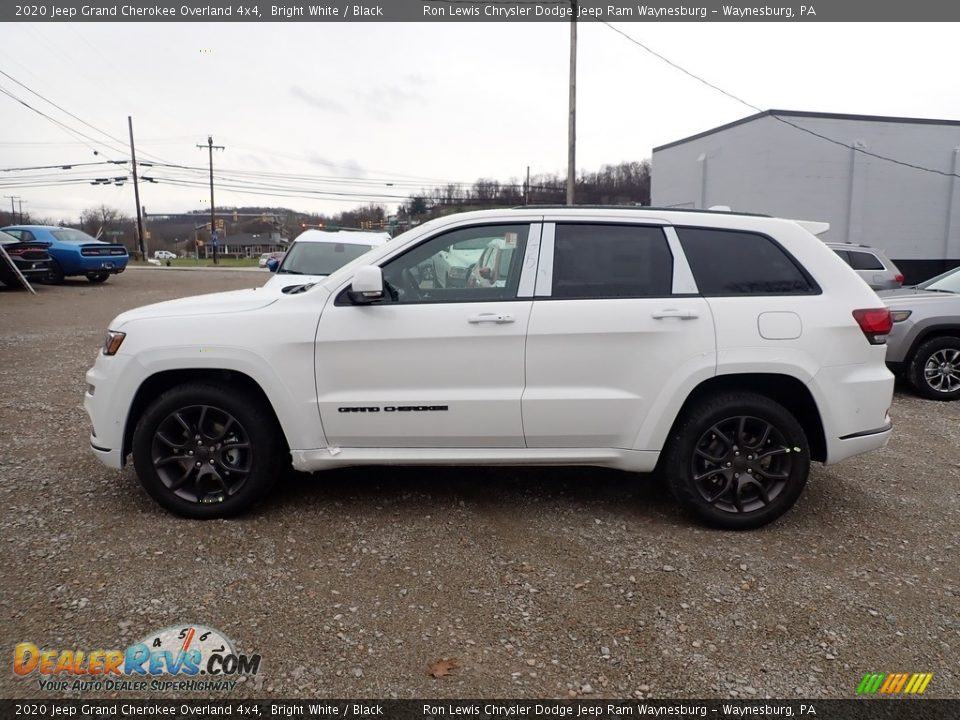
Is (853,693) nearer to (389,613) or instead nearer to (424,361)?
(389,613)

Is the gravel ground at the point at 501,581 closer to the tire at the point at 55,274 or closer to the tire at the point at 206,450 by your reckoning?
the tire at the point at 206,450

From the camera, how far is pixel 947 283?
7613mm

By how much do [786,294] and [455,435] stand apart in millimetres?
2007

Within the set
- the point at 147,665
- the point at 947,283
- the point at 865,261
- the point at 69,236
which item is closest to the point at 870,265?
the point at 865,261

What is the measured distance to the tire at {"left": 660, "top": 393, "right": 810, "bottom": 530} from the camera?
3.53 m

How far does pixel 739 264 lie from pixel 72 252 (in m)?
20.4

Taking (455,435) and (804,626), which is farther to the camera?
(455,435)

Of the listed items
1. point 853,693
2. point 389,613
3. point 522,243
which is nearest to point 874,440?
point 853,693

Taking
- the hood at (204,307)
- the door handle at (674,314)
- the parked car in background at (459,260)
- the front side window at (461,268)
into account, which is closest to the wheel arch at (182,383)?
the hood at (204,307)

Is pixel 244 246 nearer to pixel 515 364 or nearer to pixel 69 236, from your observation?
pixel 69 236

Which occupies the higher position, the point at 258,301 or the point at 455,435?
the point at 258,301

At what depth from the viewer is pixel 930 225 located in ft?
81.7

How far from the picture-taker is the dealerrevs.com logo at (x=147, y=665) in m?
2.41

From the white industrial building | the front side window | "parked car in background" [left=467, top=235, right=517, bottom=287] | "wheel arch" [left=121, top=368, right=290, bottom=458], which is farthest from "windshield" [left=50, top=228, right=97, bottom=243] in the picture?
the white industrial building
